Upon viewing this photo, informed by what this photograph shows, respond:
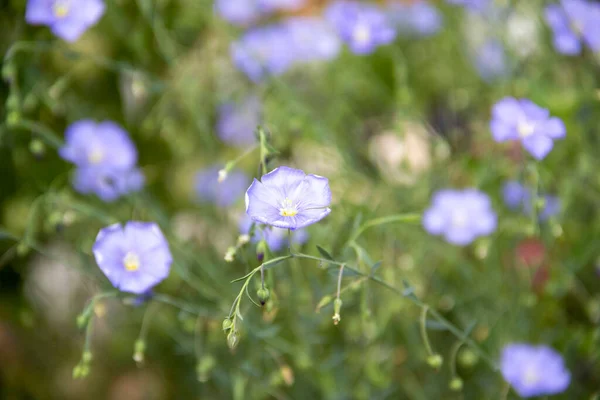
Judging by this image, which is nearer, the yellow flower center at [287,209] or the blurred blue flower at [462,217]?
the yellow flower center at [287,209]

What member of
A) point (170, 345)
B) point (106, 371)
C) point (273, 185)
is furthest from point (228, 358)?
point (273, 185)

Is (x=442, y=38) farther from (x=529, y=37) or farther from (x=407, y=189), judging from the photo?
(x=407, y=189)

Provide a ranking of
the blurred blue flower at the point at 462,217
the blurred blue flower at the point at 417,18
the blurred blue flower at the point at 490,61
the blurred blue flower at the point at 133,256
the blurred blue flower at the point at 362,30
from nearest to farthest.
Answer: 1. the blurred blue flower at the point at 133,256
2. the blurred blue flower at the point at 462,217
3. the blurred blue flower at the point at 362,30
4. the blurred blue flower at the point at 490,61
5. the blurred blue flower at the point at 417,18

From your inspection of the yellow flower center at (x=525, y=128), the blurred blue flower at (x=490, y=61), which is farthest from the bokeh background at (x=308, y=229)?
the yellow flower center at (x=525, y=128)

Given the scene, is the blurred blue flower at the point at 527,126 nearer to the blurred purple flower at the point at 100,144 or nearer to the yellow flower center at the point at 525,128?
the yellow flower center at the point at 525,128

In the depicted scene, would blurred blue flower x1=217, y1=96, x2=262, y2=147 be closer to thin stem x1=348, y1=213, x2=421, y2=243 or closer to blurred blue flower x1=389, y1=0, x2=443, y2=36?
blurred blue flower x1=389, y1=0, x2=443, y2=36
